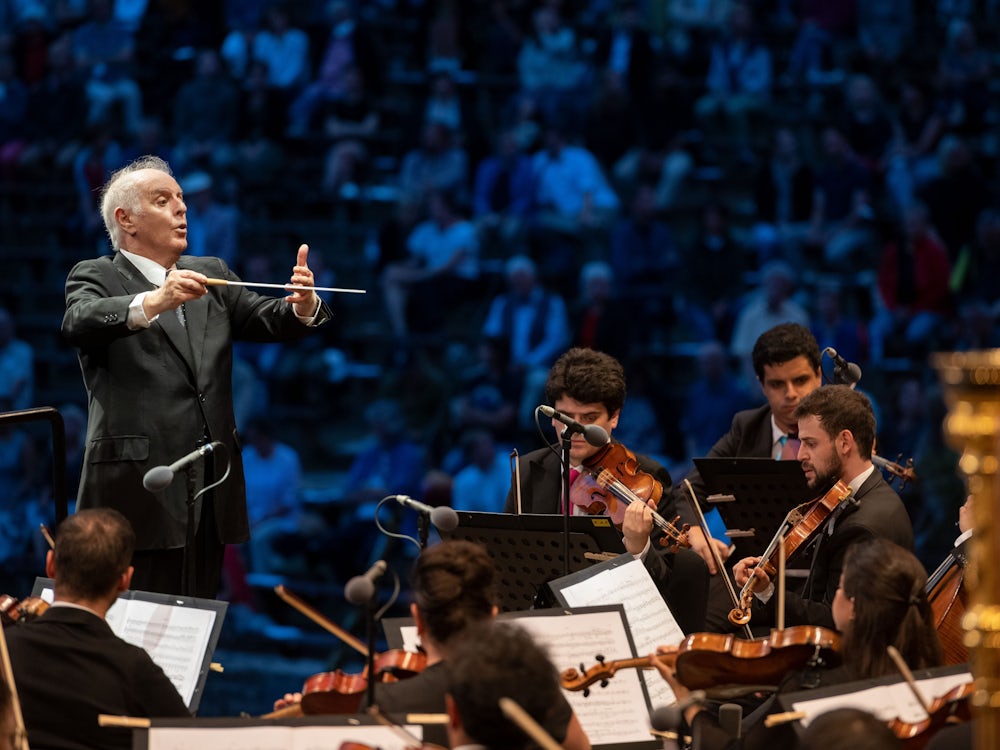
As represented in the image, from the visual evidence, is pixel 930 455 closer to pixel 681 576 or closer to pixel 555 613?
pixel 681 576

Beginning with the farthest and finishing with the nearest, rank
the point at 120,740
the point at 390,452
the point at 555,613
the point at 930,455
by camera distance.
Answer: the point at 390,452 → the point at 930,455 → the point at 555,613 → the point at 120,740

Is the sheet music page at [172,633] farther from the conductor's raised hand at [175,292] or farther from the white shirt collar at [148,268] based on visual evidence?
the white shirt collar at [148,268]

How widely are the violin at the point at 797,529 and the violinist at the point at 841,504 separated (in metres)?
0.02

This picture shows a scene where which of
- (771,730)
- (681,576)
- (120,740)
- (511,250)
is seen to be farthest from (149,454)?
(511,250)

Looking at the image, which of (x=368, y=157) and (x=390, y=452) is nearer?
(x=390, y=452)

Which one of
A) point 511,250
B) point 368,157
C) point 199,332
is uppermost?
point 368,157

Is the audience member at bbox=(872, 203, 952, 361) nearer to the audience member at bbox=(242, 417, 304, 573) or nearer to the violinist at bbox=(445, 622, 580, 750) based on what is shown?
the audience member at bbox=(242, 417, 304, 573)

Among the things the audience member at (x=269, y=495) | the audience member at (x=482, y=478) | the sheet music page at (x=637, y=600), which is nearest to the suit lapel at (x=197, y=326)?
the sheet music page at (x=637, y=600)

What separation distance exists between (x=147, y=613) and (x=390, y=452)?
598 centimetres

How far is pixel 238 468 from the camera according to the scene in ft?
15.0

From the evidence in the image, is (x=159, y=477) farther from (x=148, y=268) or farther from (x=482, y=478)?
(x=482, y=478)

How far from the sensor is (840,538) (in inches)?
175

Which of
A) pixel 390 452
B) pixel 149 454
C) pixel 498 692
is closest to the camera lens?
pixel 498 692

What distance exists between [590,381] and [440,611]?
182cm
